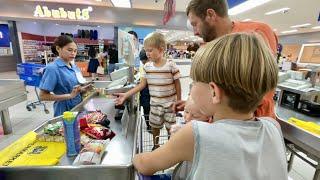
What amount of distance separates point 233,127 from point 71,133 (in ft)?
2.76

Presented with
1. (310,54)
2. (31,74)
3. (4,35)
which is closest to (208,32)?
(310,54)

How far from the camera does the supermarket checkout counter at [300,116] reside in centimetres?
164

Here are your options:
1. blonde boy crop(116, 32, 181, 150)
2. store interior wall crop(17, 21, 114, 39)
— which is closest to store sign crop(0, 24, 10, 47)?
store interior wall crop(17, 21, 114, 39)

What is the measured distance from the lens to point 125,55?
2314mm

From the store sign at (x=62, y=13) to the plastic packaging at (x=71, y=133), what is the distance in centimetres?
1017

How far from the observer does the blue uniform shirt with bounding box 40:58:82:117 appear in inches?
80.9

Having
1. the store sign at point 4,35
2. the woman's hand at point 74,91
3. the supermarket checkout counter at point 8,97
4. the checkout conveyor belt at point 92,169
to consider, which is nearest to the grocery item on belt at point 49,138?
the checkout conveyor belt at point 92,169

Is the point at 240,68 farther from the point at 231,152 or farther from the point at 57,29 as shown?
the point at 57,29

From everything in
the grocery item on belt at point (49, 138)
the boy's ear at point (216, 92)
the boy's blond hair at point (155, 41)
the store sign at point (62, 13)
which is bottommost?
the grocery item on belt at point (49, 138)

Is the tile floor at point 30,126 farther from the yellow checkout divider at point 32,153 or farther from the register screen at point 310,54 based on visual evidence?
the yellow checkout divider at point 32,153

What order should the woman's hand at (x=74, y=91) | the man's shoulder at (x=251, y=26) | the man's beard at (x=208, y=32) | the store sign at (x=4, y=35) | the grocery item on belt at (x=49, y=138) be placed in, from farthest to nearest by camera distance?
1. the store sign at (x=4, y=35)
2. the woman's hand at (x=74, y=91)
3. the man's beard at (x=208, y=32)
4. the man's shoulder at (x=251, y=26)
5. the grocery item on belt at (x=49, y=138)

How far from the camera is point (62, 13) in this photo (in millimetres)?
9953

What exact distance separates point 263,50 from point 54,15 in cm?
1114

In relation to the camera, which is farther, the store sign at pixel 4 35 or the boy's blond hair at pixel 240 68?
the store sign at pixel 4 35
